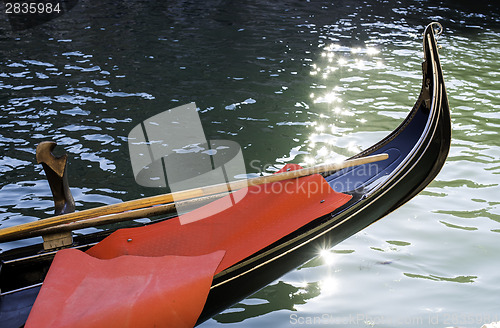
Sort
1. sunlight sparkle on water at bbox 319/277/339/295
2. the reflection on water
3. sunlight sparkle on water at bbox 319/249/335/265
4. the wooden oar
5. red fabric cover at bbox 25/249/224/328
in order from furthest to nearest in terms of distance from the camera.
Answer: sunlight sparkle on water at bbox 319/249/335/265 < sunlight sparkle on water at bbox 319/277/339/295 < the reflection on water < the wooden oar < red fabric cover at bbox 25/249/224/328

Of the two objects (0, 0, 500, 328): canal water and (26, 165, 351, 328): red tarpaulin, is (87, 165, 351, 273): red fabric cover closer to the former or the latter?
(26, 165, 351, 328): red tarpaulin

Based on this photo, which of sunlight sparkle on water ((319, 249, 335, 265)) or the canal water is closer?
the canal water

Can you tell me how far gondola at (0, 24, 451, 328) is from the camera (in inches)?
87.3

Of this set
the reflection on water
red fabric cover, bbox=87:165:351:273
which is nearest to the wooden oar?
red fabric cover, bbox=87:165:351:273

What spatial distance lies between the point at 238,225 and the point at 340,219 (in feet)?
1.57

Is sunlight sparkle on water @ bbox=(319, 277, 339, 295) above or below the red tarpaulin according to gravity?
below

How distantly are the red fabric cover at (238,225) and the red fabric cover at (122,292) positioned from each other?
0.41ft

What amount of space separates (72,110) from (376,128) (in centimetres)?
282

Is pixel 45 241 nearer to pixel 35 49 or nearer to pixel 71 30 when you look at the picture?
pixel 35 49

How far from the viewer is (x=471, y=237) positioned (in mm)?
3213

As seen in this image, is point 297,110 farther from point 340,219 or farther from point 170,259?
point 170,259

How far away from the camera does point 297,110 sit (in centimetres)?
523

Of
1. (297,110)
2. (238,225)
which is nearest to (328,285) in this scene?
(238,225)

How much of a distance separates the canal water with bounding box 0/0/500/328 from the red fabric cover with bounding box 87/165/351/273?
1.34 ft
